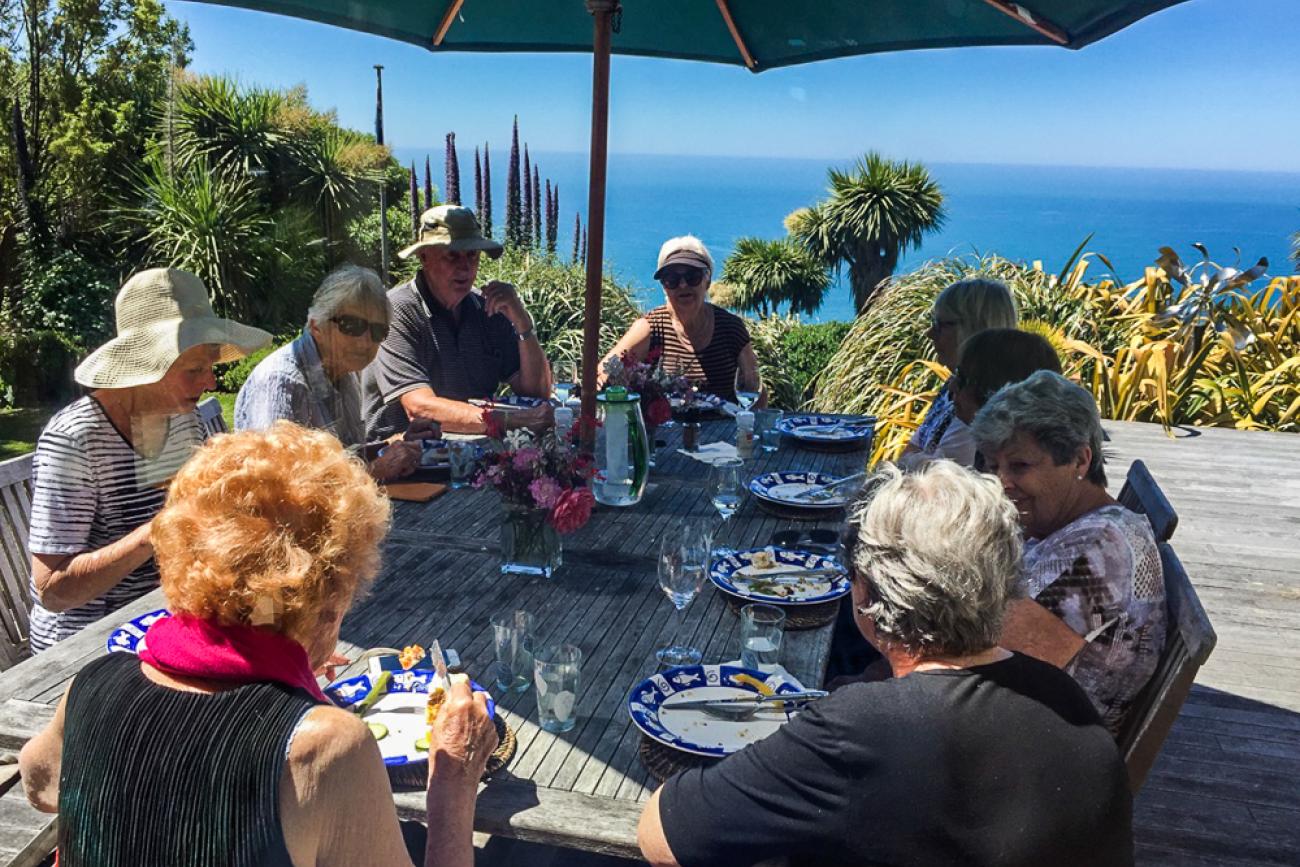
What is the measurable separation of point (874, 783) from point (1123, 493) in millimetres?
1980

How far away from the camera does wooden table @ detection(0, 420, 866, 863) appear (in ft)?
4.66

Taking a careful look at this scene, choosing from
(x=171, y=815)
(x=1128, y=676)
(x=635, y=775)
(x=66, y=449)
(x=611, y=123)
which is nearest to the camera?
(x=171, y=815)

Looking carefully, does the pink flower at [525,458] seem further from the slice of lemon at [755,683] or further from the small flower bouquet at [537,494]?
the slice of lemon at [755,683]

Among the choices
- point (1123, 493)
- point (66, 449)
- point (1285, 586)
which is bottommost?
point (1285, 586)

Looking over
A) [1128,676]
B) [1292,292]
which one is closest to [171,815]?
[1128,676]

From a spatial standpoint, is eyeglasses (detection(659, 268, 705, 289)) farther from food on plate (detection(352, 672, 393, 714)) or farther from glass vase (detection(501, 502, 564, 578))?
food on plate (detection(352, 672, 393, 714))

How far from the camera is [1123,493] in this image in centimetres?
277

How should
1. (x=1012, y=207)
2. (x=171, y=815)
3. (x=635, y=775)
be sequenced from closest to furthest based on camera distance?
(x=171, y=815) < (x=635, y=775) < (x=1012, y=207)

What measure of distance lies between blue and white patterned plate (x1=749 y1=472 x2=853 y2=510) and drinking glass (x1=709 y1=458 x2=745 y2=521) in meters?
0.15

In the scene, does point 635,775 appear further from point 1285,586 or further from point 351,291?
point 1285,586

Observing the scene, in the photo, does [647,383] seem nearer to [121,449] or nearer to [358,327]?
[358,327]

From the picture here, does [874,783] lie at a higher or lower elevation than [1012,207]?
lower

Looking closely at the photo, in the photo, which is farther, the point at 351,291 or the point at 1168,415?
the point at 1168,415

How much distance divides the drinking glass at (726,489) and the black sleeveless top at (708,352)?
1.76 metres
